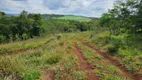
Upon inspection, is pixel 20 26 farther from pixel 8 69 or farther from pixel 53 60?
pixel 8 69

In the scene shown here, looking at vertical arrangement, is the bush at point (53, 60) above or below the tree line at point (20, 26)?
above

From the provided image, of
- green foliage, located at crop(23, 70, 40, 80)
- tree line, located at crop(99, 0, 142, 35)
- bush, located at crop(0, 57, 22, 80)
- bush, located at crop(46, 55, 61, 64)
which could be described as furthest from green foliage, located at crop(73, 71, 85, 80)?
tree line, located at crop(99, 0, 142, 35)

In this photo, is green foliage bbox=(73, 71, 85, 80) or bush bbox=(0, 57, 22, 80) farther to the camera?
green foliage bbox=(73, 71, 85, 80)

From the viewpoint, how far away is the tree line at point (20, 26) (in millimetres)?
52656

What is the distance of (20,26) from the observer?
56438 mm

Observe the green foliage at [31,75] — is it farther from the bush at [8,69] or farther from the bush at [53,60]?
the bush at [53,60]

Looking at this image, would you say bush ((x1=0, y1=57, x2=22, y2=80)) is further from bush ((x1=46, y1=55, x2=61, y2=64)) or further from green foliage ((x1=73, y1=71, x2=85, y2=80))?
bush ((x1=46, y1=55, x2=61, y2=64))

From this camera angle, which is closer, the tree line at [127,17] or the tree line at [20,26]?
the tree line at [127,17]

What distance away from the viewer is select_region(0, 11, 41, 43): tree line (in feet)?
173

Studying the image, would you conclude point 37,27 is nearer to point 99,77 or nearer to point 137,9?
point 137,9

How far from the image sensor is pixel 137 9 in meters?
30.2

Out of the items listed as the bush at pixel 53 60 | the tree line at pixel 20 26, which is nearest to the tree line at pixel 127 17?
the bush at pixel 53 60

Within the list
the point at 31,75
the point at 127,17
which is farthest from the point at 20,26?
the point at 31,75

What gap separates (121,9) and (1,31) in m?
34.8
